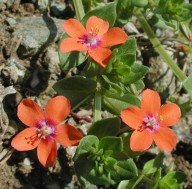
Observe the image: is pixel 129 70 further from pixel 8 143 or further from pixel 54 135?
pixel 8 143

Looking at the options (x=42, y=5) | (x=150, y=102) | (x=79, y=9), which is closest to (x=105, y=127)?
(x=150, y=102)

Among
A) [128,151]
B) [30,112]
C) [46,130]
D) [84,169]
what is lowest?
[128,151]

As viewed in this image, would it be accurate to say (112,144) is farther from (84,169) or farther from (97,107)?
(97,107)

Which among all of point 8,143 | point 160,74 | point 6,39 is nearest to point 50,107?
point 8,143

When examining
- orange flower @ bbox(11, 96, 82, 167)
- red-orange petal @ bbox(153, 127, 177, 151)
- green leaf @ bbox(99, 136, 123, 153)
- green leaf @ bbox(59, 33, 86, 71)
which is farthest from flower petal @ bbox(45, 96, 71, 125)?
red-orange petal @ bbox(153, 127, 177, 151)

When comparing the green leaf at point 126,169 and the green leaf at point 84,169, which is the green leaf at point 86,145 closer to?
the green leaf at point 84,169

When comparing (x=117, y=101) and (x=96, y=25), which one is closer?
(x=96, y=25)

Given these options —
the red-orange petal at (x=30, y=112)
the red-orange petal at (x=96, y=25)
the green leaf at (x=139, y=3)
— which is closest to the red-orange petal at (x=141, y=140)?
the red-orange petal at (x=30, y=112)
